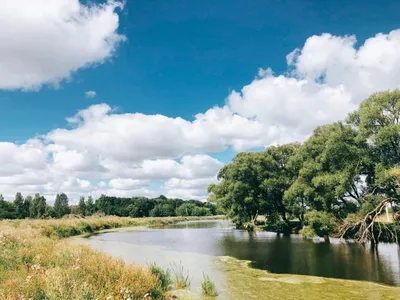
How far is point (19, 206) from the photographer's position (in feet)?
306

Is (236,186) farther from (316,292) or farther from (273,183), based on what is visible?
(316,292)

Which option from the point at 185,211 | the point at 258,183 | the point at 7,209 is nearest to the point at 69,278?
the point at 258,183

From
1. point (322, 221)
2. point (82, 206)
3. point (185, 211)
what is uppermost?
point (82, 206)

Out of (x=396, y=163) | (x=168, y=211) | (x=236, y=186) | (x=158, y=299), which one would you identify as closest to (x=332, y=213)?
(x=396, y=163)

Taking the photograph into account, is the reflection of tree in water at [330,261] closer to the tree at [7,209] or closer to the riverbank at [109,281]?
the riverbank at [109,281]

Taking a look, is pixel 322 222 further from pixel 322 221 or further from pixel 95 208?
pixel 95 208

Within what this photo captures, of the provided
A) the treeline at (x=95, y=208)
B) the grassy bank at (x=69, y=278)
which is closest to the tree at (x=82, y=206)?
the treeline at (x=95, y=208)

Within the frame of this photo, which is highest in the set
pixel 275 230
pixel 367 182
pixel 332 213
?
pixel 367 182

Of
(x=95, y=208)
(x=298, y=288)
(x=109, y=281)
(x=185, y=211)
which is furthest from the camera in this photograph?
(x=185, y=211)

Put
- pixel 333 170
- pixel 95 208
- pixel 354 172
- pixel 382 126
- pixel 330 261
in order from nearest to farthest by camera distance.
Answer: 1. pixel 330 261
2. pixel 382 126
3. pixel 354 172
4. pixel 333 170
5. pixel 95 208

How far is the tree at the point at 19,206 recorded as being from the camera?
90000 mm

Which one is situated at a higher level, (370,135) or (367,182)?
(370,135)

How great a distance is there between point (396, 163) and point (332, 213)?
336 inches

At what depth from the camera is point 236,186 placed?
50.7 meters
